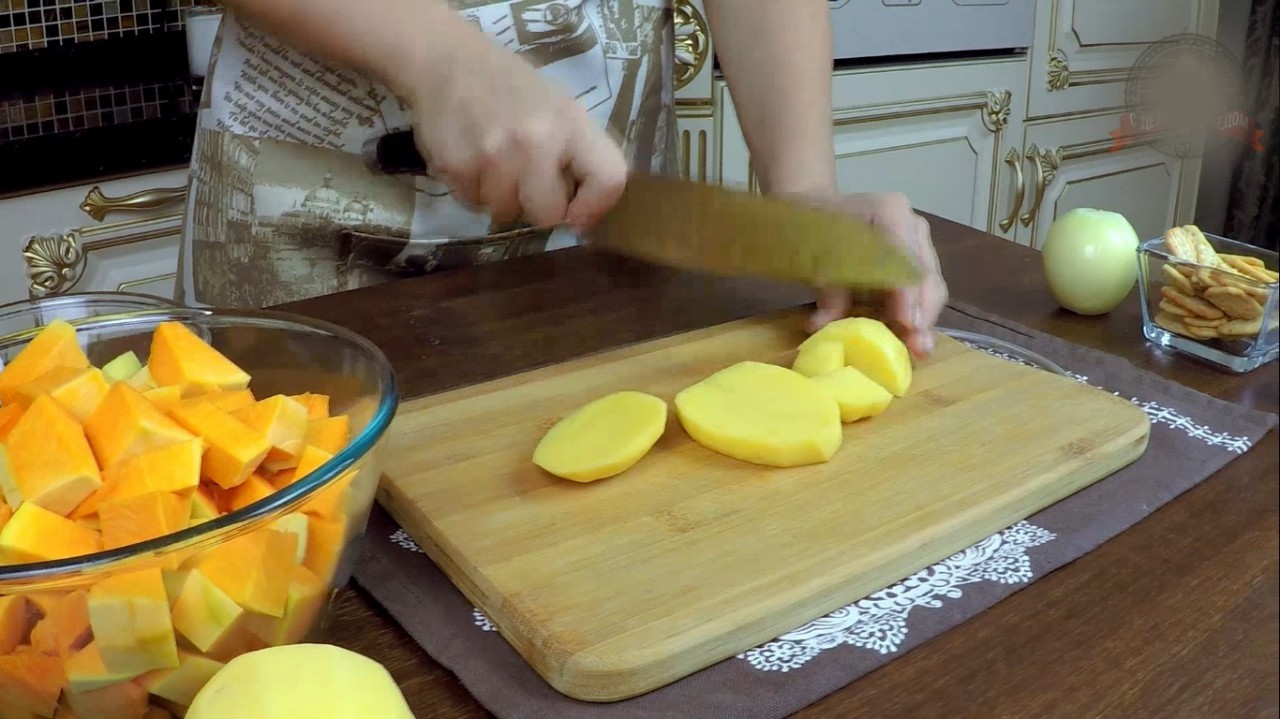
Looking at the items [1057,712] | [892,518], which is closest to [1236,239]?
[892,518]

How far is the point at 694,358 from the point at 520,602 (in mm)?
357

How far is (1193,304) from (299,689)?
77cm

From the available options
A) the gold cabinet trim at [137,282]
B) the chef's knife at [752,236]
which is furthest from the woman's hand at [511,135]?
the gold cabinet trim at [137,282]

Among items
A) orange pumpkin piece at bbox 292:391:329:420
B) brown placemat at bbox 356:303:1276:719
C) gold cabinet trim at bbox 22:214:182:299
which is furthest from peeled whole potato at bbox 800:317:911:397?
gold cabinet trim at bbox 22:214:182:299

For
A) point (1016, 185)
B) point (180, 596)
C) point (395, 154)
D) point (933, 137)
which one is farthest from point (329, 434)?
point (1016, 185)

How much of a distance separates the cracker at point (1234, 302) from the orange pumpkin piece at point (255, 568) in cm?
72

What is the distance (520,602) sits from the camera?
0.55 metres

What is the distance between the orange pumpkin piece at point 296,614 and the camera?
0.47 metres

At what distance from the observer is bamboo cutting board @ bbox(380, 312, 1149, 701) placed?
0.54 m

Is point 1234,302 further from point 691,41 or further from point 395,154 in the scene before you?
point 691,41

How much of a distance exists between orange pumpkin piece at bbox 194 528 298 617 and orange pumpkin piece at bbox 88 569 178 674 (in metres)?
0.02

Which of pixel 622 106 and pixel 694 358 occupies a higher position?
pixel 622 106

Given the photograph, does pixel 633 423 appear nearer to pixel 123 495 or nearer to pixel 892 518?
pixel 892 518

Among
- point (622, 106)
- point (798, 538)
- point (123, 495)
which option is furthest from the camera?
point (622, 106)
